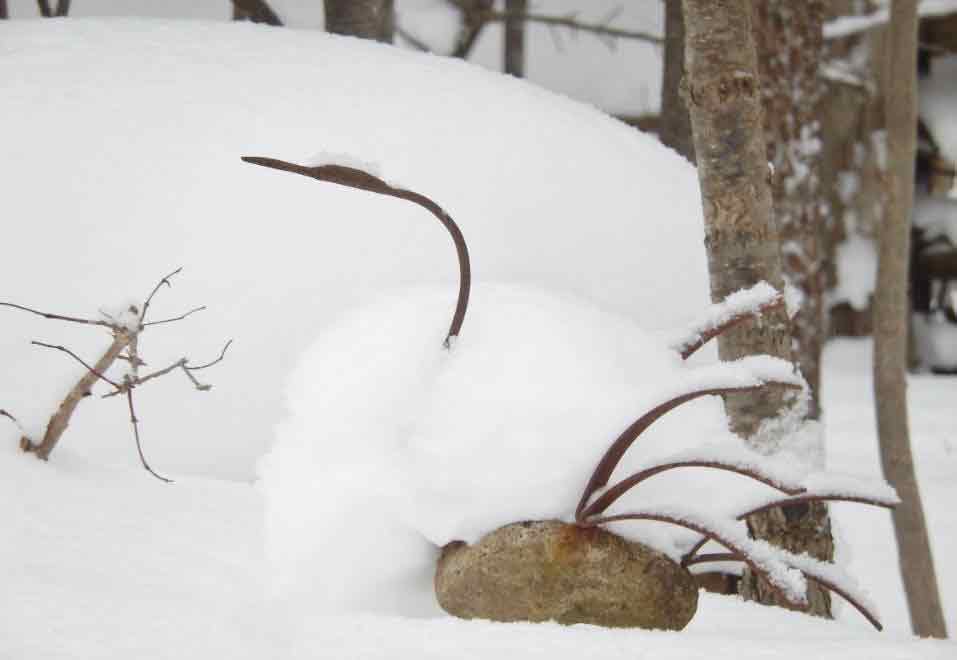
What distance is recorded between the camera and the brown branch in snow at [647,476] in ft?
3.74

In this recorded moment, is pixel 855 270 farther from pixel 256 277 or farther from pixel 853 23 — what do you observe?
pixel 256 277

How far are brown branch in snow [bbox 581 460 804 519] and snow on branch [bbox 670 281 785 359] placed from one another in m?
0.24

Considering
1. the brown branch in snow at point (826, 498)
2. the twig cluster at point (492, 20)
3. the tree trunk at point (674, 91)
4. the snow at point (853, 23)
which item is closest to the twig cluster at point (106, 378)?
the brown branch in snow at point (826, 498)

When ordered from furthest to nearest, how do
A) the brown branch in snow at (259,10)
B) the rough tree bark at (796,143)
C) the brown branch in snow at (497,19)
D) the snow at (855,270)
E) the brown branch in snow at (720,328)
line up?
the snow at (855,270) → the brown branch in snow at (497,19) → the brown branch in snow at (259,10) → the rough tree bark at (796,143) → the brown branch in snow at (720,328)

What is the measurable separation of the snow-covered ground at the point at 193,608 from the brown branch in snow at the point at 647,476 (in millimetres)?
135

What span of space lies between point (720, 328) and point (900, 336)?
4.84 ft

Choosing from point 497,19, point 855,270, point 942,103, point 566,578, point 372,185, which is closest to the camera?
point 566,578

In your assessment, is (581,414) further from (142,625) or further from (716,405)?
(142,625)

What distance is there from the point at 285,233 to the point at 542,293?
1.47ft

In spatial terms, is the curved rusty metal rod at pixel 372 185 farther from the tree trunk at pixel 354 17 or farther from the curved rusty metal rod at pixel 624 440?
the tree trunk at pixel 354 17

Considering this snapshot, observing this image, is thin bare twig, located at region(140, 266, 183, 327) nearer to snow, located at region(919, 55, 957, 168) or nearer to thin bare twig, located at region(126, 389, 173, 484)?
thin bare twig, located at region(126, 389, 173, 484)

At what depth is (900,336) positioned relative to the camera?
2.59 meters

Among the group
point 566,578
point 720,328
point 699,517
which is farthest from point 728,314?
point 566,578

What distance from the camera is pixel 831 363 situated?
246 inches
